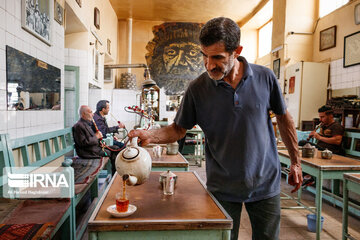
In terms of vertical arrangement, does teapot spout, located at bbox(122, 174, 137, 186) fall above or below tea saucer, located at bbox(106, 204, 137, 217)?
above

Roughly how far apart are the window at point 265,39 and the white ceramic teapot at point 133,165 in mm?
10466

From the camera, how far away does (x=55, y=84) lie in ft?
12.2

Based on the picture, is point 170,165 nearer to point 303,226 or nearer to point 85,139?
point 303,226

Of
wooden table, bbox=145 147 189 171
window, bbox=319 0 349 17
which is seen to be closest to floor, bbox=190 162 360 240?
wooden table, bbox=145 147 189 171

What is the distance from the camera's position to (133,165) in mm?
1284

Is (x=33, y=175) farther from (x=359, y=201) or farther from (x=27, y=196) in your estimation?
(x=359, y=201)

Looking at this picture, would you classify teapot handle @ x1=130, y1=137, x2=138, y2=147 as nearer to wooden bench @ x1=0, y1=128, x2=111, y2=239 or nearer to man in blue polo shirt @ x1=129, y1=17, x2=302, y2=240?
A: man in blue polo shirt @ x1=129, y1=17, x2=302, y2=240

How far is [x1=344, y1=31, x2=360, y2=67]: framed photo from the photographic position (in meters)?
5.45

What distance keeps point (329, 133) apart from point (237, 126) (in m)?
3.39

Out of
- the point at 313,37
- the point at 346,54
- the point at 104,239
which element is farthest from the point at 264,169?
the point at 313,37

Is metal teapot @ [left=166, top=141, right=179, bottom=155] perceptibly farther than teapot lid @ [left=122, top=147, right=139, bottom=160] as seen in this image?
Yes

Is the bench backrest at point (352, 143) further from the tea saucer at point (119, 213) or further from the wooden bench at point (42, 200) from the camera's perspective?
the tea saucer at point (119, 213)

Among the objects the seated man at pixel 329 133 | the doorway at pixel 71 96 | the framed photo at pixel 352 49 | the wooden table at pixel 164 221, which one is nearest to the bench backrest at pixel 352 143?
the seated man at pixel 329 133

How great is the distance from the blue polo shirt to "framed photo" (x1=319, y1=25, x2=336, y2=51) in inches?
235
